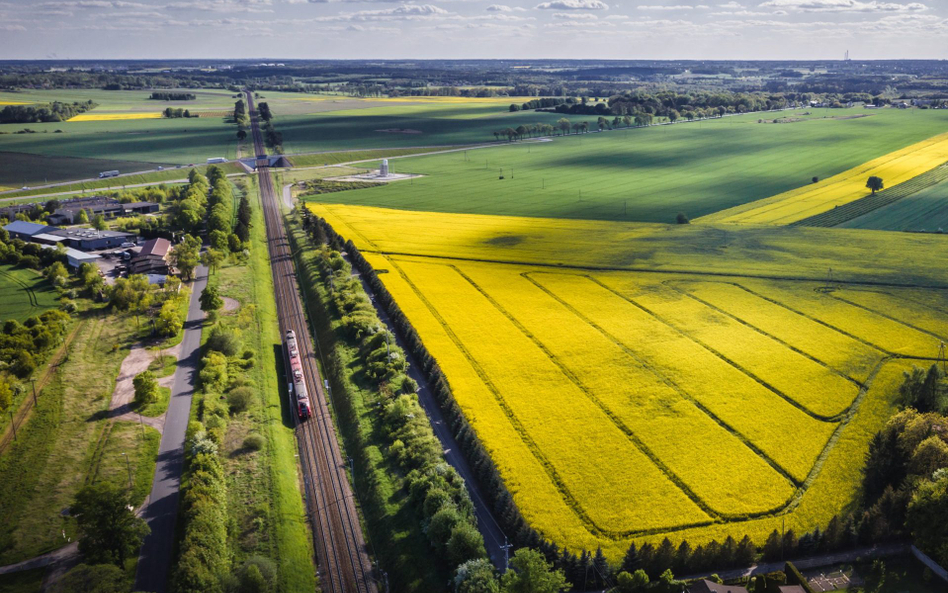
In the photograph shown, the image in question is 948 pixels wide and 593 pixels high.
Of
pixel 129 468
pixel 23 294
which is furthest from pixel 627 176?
pixel 129 468

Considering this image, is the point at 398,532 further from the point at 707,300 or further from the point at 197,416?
the point at 707,300

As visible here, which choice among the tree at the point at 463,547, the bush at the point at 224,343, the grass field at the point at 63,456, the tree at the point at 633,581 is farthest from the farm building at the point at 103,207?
the tree at the point at 633,581

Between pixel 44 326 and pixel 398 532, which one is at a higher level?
pixel 44 326

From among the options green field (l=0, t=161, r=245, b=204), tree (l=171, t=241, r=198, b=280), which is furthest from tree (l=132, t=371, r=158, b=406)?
green field (l=0, t=161, r=245, b=204)

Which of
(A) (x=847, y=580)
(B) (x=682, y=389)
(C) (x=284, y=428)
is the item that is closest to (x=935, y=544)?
(A) (x=847, y=580)

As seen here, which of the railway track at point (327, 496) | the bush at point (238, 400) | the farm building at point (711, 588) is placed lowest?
the railway track at point (327, 496)

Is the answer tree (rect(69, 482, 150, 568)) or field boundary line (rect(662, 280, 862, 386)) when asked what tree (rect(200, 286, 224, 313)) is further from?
field boundary line (rect(662, 280, 862, 386))

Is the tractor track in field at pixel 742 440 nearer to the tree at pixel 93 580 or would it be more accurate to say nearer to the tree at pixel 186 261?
the tree at pixel 93 580
